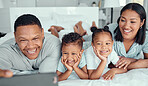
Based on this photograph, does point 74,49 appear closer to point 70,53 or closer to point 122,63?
point 70,53

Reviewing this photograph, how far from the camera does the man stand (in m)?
0.93

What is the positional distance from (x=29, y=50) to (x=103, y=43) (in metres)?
0.55

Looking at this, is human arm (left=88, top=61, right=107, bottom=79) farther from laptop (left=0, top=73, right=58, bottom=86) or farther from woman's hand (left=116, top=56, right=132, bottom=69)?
laptop (left=0, top=73, right=58, bottom=86)

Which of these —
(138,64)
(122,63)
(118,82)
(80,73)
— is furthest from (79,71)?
(138,64)

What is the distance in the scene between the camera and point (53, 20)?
2744mm

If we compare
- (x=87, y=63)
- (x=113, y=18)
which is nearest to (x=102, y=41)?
(x=87, y=63)

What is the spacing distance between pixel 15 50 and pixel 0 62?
15cm

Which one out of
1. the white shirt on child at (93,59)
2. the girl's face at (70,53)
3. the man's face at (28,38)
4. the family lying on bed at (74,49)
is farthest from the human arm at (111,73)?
the man's face at (28,38)

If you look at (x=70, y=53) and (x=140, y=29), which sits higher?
(x=140, y=29)

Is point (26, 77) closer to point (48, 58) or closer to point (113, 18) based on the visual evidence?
point (48, 58)

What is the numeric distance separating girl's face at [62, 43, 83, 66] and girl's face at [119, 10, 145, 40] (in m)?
0.49

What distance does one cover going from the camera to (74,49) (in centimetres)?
106

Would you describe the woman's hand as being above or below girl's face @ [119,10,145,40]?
below

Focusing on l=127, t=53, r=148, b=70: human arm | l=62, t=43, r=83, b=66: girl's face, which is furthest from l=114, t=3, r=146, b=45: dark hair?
l=62, t=43, r=83, b=66: girl's face
